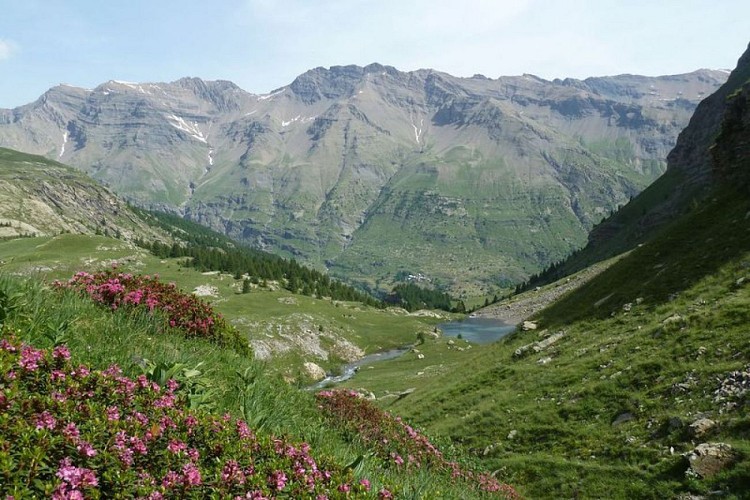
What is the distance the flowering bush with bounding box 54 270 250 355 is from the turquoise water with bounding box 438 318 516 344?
107 meters

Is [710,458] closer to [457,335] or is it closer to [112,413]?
[112,413]

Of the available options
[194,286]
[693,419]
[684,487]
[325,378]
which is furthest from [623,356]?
[194,286]

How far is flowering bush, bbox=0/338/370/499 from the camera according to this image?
470 centimetres

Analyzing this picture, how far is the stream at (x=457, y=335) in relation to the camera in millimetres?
82281

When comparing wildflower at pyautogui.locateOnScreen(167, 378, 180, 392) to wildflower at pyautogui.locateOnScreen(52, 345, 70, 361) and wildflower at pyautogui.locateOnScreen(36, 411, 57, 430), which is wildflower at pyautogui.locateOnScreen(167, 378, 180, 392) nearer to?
wildflower at pyautogui.locateOnScreen(52, 345, 70, 361)

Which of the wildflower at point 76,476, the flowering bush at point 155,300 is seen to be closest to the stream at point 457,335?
the flowering bush at point 155,300

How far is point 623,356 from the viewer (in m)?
27.6

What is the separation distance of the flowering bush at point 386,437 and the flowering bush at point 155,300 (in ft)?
15.4

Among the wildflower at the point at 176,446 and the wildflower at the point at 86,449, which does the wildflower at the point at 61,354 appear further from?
the wildflower at the point at 176,446

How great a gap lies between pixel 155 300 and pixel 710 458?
20.5 metres

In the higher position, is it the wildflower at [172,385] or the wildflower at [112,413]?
the wildflower at [112,413]

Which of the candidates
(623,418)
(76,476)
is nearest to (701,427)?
(623,418)

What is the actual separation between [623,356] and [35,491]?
3010 centimetres

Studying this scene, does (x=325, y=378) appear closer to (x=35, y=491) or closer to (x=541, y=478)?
(x=541, y=478)
